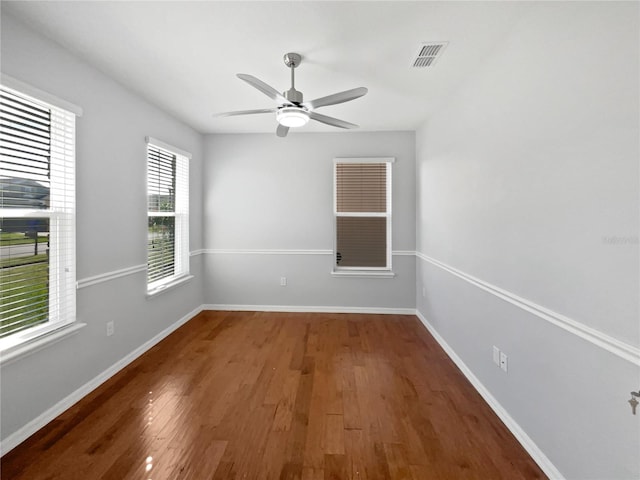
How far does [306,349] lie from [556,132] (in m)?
2.64

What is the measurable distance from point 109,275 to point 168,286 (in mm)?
863

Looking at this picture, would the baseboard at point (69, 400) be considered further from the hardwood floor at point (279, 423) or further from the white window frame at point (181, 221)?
the white window frame at point (181, 221)

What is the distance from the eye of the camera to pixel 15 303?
1.79 meters

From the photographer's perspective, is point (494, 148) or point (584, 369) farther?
point (494, 148)

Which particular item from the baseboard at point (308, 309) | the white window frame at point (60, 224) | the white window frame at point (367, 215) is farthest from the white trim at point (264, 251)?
the white window frame at point (60, 224)

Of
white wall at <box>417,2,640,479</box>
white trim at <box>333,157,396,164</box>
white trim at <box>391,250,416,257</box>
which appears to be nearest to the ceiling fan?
white wall at <box>417,2,640,479</box>

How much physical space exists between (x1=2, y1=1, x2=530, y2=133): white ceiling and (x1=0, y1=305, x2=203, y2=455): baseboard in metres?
2.51

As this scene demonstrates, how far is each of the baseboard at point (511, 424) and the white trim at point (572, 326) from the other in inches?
29.3

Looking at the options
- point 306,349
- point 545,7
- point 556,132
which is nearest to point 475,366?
point 306,349

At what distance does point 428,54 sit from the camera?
2070 millimetres

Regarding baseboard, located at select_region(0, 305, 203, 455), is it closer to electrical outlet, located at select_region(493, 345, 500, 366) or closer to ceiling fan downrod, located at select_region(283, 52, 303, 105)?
ceiling fan downrod, located at select_region(283, 52, 303, 105)

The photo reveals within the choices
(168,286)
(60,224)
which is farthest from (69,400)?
(168,286)

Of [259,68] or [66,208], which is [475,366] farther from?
[66,208]

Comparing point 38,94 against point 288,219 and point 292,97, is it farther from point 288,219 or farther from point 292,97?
point 288,219
